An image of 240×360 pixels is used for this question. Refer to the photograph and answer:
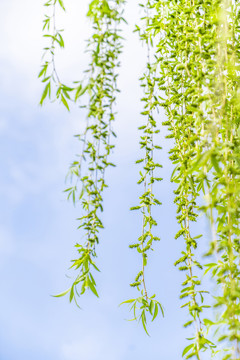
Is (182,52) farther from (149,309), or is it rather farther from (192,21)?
(149,309)

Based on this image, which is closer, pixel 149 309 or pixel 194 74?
pixel 194 74

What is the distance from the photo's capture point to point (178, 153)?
150 centimetres

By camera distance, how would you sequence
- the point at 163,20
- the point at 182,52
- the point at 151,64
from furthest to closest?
the point at 163,20 → the point at 151,64 → the point at 182,52

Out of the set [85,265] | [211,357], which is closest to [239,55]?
[85,265]

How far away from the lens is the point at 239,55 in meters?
1.43

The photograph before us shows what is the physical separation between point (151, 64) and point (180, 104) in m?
0.20

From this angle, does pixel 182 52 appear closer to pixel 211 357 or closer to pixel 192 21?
pixel 192 21

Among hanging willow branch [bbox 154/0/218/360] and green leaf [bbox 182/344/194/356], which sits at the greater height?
hanging willow branch [bbox 154/0/218/360]

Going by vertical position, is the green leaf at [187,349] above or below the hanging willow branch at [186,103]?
below

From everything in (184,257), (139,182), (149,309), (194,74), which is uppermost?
(194,74)

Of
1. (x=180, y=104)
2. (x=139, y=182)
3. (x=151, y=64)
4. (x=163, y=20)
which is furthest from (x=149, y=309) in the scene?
(x=163, y=20)

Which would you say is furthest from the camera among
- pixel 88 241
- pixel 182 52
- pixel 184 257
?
pixel 182 52

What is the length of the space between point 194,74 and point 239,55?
26cm

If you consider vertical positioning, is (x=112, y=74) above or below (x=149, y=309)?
above
